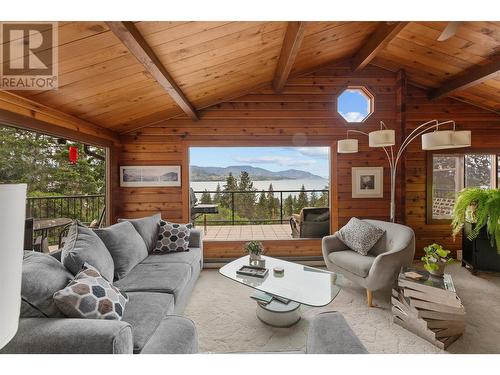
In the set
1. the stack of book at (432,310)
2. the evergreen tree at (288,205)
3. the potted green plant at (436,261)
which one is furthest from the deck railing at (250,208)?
the stack of book at (432,310)

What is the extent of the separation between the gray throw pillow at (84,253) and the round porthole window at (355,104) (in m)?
3.94

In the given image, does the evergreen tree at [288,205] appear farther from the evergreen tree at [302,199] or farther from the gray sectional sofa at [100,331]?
the gray sectional sofa at [100,331]

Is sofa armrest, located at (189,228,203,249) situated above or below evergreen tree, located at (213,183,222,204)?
below

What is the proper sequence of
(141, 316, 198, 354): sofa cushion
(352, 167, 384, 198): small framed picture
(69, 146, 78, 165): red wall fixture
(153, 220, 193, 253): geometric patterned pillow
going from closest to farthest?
(141, 316, 198, 354): sofa cushion, (153, 220, 193, 253): geometric patterned pillow, (69, 146, 78, 165): red wall fixture, (352, 167, 384, 198): small framed picture

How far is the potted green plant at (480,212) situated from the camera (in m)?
3.26

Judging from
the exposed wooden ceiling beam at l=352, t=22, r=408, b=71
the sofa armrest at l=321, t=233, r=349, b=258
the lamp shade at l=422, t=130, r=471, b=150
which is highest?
the exposed wooden ceiling beam at l=352, t=22, r=408, b=71

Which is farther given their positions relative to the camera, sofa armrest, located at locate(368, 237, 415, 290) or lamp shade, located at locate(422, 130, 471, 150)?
sofa armrest, located at locate(368, 237, 415, 290)

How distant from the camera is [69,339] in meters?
1.21

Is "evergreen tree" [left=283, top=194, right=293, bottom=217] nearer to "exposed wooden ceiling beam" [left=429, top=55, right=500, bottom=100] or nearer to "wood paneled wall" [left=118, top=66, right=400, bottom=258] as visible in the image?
"wood paneled wall" [left=118, top=66, right=400, bottom=258]

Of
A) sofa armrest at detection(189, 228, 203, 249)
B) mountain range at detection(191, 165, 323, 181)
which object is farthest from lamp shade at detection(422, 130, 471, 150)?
mountain range at detection(191, 165, 323, 181)

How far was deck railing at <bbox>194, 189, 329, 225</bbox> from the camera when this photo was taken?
247 inches

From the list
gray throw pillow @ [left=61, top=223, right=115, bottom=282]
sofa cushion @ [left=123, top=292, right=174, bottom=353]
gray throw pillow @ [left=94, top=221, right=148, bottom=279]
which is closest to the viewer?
sofa cushion @ [left=123, top=292, right=174, bottom=353]

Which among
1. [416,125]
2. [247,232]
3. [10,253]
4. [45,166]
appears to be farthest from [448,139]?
[45,166]

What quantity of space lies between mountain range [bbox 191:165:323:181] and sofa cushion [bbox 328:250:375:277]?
12.0 ft
